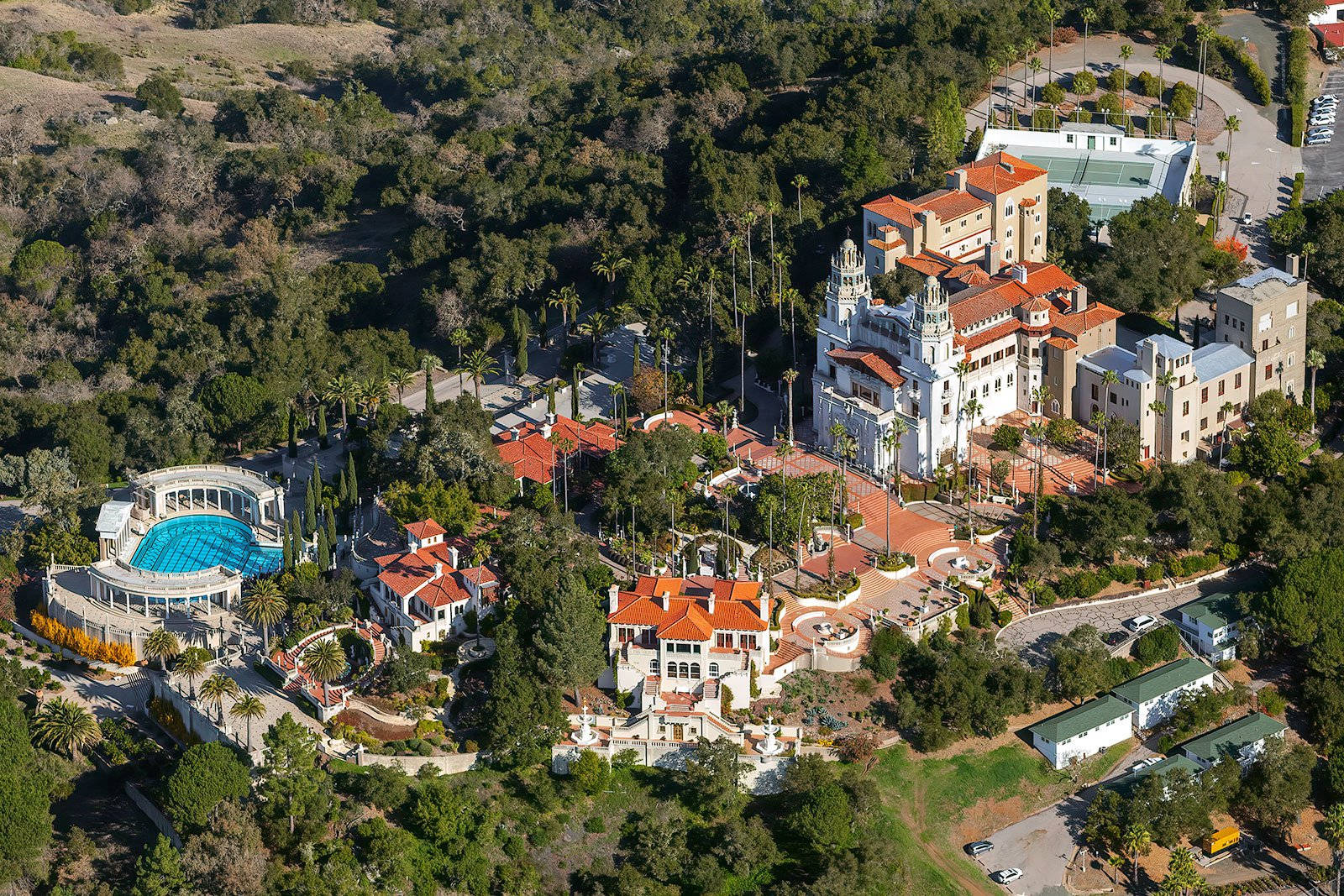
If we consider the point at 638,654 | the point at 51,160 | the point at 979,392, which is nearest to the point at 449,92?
the point at 51,160

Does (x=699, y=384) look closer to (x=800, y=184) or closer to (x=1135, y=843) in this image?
(x=800, y=184)

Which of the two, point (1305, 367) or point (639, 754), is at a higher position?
point (1305, 367)

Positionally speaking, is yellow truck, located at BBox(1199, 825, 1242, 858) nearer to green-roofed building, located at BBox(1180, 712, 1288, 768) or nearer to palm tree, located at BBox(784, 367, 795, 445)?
green-roofed building, located at BBox(1180, 712, 1288, 768)

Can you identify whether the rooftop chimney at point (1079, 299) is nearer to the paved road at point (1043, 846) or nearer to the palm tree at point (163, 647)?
the paved road at point (1043, 846)

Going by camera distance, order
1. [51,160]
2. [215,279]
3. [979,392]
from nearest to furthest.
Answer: [979,392], [215,279], [51,160]

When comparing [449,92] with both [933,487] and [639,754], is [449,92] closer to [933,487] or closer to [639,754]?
[933,487]

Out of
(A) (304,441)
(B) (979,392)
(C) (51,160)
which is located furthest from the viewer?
(C) (51,160)
